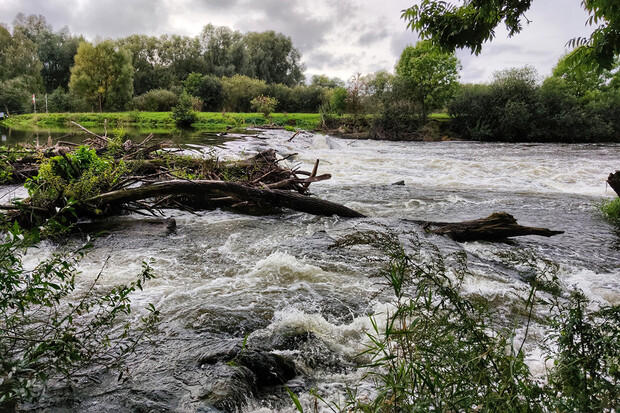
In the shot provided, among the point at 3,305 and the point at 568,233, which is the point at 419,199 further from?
the point at 3,305

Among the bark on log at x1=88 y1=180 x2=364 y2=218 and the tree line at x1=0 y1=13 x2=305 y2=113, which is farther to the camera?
the tree line at x1=0 y1=13 x2=305 y2=113

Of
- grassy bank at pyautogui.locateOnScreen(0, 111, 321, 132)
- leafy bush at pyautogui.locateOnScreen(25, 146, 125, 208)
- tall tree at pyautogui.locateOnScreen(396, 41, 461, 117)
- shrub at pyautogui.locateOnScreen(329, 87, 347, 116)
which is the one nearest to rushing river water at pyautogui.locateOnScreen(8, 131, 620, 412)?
leafy bush at pyautogui.locateOnScreen(25, 146, 125, 208)

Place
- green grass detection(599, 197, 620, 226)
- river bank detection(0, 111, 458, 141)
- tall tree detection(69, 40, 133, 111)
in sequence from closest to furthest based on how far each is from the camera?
1. green grass detection(599, 197, 620, 226)
2. river bank detection(0, 111, 458, 141)
3. tall tree detection(69, 40, 133, 111)

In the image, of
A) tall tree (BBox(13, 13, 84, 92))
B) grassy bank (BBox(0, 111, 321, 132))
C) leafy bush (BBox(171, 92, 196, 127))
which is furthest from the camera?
tall tree (BBox(13, 13, 84, 92))

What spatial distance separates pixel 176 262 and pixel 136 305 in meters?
1.45

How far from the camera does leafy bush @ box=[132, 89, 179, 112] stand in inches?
2104

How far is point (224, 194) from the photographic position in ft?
24.5

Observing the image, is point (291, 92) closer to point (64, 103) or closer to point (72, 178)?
point (64, 103)

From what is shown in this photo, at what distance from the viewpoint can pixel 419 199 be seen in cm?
1056

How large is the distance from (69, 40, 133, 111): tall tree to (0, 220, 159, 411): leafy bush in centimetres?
5544

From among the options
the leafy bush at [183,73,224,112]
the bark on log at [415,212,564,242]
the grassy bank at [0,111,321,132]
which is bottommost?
the bark on log at [415,212,564,242]

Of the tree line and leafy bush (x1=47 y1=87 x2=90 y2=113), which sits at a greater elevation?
the tree line

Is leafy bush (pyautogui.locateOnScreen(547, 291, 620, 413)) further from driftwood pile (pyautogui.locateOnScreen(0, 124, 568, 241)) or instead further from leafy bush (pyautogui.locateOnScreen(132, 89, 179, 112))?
leafy bush (pyautogui.locateOnScreen(132, 89, 179, 112))

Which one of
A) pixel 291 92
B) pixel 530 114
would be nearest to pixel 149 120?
pixel 291 92
